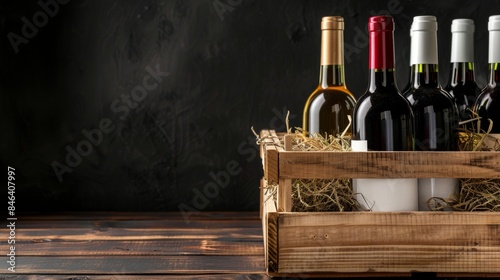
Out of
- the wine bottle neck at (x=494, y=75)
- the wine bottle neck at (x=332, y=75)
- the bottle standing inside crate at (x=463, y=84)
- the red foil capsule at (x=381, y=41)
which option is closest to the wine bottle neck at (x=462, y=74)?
the bottle standing inside crate at (x=463, y=84)

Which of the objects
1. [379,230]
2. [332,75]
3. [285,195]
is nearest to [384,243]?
[379,230]

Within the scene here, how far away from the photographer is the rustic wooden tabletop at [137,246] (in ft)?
3.01

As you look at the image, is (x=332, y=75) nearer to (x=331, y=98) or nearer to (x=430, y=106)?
(x=331, y=98)

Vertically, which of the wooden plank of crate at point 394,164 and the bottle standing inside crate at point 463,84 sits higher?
the bottle standing inside crate at point 463,84

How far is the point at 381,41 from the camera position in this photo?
2.94ft

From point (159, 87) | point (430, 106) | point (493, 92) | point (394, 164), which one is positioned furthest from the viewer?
point (159, 87)

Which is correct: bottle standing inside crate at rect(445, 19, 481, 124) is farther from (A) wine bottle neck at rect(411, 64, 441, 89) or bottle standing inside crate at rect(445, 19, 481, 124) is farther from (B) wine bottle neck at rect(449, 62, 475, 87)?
(A) wine bottle neck at rect(411, 64, 441, 89)

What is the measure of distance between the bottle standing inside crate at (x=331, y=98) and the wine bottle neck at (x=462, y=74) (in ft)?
0.66

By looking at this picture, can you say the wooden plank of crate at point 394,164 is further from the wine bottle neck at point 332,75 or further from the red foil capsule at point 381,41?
the wine bottle neck at point 332,75

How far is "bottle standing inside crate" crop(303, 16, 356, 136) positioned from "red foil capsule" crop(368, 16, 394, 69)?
0.65 ft

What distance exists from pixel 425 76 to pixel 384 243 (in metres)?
0.28

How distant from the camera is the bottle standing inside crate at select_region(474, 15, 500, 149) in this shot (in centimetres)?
101

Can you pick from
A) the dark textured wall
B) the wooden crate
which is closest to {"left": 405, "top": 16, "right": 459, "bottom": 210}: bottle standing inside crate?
the wooden crate

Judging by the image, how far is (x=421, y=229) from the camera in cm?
84
